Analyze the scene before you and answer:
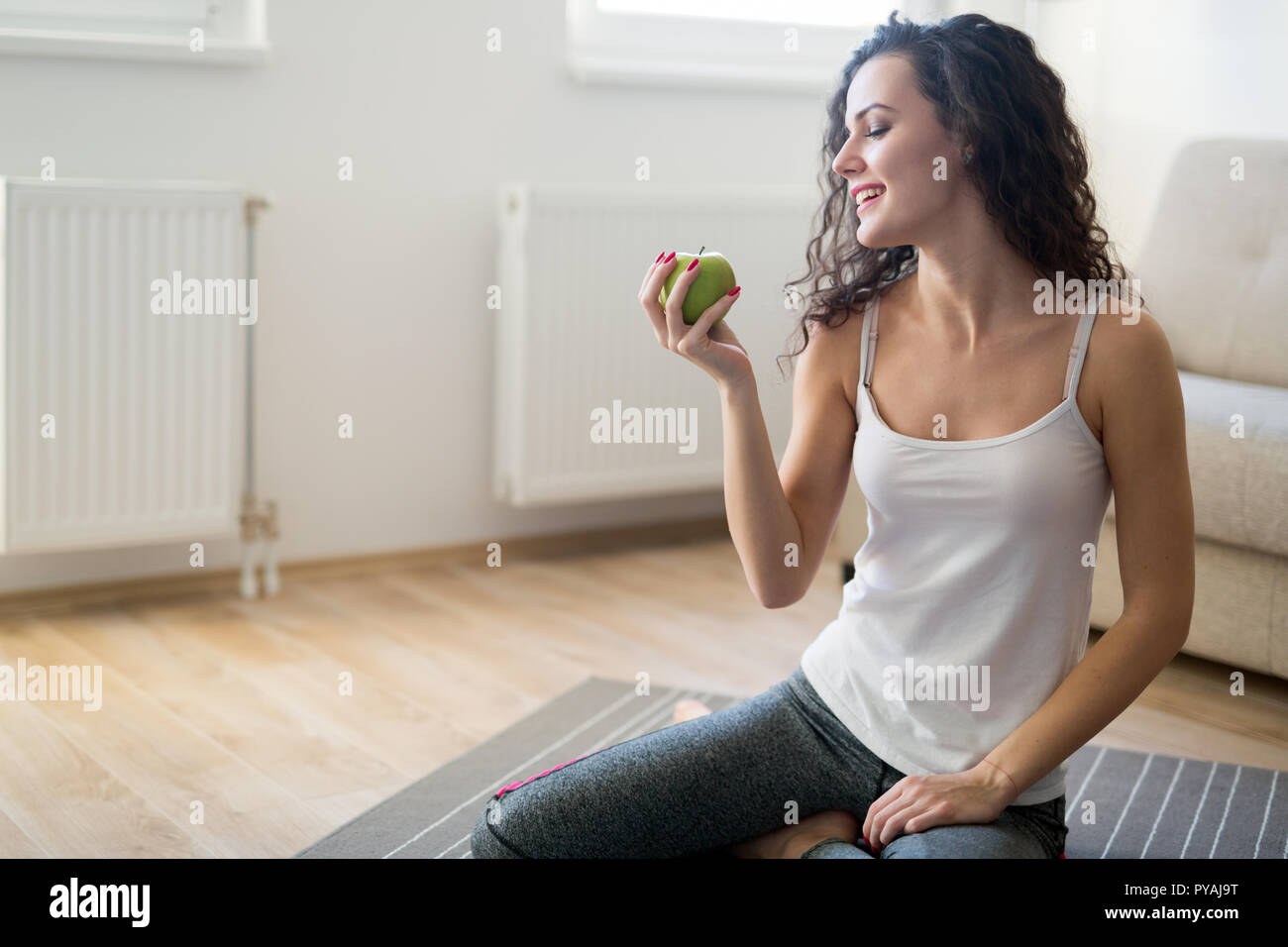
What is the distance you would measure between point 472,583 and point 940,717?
1.79m

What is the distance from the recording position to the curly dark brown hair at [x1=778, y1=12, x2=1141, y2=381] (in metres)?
Answer: 1.27

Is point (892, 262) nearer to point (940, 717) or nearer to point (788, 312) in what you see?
point (940, 717)

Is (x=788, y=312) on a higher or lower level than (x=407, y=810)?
higher

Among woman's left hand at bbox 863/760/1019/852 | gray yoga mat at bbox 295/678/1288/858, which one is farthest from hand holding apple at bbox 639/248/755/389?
gray yoga mat at bbox 295/678/1288/858

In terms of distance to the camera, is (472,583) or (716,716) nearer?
(716,716)

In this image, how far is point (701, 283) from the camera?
4.24 feet

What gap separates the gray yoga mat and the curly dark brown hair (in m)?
0.78

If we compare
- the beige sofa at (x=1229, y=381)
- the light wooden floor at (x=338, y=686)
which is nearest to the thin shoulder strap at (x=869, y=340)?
the light wooden floor at (x=338, y=686)

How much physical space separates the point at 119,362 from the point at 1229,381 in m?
1.92

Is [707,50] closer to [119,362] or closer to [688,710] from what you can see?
[119,362]

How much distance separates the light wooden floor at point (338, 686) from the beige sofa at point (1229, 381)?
0.14 metres

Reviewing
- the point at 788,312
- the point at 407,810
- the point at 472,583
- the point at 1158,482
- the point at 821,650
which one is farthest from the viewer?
the point at 788,312

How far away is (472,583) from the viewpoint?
2951 mm
